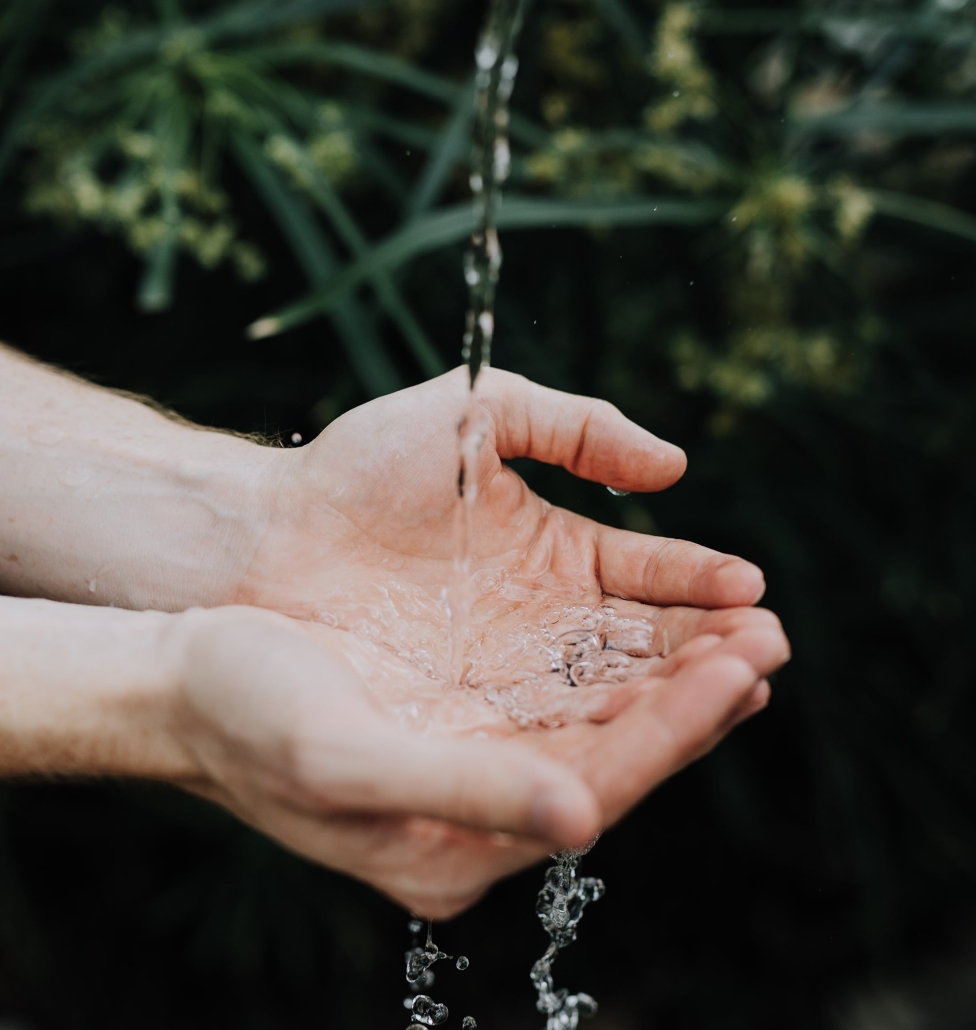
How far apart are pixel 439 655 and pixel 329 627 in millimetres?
101

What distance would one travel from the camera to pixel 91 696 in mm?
676

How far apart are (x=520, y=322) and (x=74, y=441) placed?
0.60 m

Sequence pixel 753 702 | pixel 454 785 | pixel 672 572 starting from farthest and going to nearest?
pixel 672 572 < pixel 753 702 < pixel 454 785

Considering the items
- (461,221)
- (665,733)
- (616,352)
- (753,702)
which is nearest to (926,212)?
(616,352)

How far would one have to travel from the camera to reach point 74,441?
3.05 feet

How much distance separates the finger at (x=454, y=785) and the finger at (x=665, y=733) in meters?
0.03

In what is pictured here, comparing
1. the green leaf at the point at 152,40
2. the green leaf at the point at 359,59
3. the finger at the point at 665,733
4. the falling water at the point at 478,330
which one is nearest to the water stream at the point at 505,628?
the falling water at the point at 478,330

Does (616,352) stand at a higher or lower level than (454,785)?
higher

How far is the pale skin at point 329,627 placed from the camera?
52 cm

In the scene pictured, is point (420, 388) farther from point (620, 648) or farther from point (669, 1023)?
point (669, 1023)

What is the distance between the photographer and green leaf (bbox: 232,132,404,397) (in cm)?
106

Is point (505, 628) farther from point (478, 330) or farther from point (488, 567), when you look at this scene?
point (478, 330)

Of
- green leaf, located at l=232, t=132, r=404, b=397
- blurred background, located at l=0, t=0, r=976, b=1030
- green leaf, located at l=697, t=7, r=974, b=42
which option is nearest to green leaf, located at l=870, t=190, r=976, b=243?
blurred background, located at l=0, t=0, r=976, b=1030

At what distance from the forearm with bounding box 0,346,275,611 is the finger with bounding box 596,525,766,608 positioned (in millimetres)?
338
